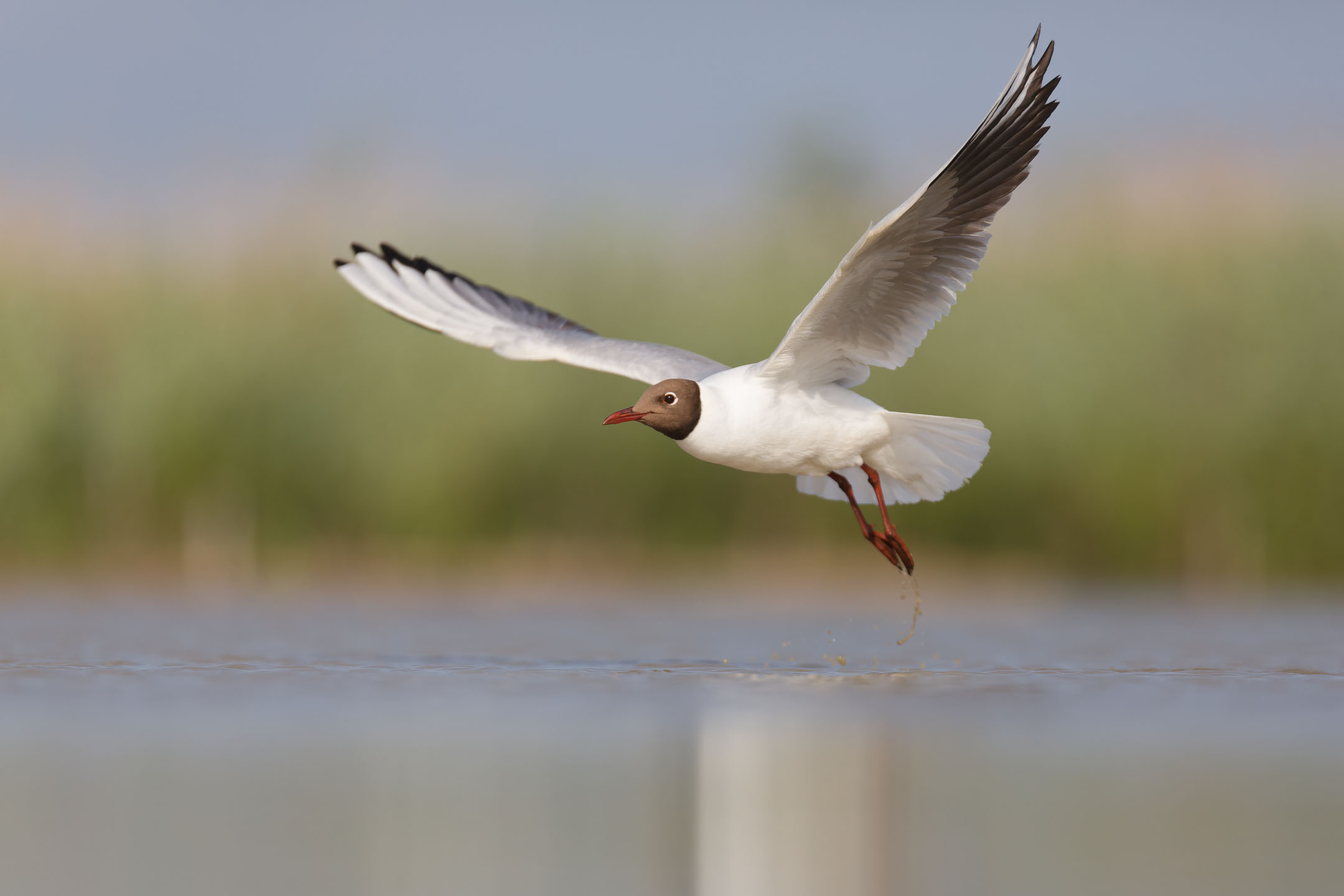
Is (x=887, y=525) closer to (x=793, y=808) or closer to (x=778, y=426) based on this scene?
(x=778, y=426)

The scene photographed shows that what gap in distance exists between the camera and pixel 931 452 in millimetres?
7234

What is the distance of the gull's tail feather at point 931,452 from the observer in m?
7.18

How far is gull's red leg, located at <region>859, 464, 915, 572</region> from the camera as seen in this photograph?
7117 millimetres

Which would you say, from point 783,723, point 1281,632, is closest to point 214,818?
point 783,723

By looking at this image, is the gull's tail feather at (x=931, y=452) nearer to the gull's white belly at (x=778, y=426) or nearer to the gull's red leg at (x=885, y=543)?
the gull's white belly at (x=778, y=426)

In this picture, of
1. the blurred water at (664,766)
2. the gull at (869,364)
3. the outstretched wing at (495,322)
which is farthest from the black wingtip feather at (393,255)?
the blurred water at (664,766)

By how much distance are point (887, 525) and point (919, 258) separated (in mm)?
1228

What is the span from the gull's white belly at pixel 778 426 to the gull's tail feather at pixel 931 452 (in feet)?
0.36

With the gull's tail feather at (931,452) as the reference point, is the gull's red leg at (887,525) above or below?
below

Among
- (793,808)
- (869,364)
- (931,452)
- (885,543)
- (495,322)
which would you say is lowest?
(793,808)

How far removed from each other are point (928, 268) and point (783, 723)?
2.09 meters

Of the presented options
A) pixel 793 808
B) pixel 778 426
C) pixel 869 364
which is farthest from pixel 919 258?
pixel 793 808

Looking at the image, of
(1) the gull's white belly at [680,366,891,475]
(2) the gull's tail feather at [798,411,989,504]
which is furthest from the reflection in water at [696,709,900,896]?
(2) the gull's tail feather at [798,411,989,504]

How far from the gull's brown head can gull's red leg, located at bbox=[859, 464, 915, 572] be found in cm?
86
